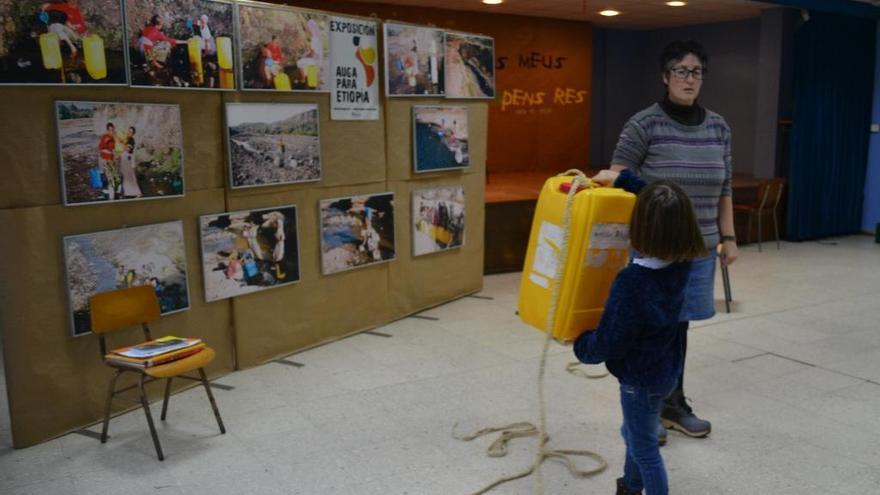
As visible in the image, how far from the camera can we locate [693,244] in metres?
2.38

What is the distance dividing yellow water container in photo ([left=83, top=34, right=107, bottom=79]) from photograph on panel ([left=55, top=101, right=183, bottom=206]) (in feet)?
0.47

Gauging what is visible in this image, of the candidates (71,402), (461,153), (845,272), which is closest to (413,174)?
(461,153)

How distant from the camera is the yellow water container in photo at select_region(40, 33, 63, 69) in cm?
336

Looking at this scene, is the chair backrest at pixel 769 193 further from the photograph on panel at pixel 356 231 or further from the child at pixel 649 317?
the child at pixel 649 317

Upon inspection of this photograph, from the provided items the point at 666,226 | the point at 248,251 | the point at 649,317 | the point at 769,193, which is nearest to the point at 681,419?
the point at 649,317

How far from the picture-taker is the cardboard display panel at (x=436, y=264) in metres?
5.51

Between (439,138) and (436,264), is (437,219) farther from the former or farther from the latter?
(439,138)

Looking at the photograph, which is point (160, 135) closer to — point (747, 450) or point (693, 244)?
point (693, 244)

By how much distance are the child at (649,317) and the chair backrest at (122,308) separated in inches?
86.4

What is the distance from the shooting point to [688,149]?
128 inches

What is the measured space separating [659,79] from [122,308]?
33.9ft

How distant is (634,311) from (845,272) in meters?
5.88

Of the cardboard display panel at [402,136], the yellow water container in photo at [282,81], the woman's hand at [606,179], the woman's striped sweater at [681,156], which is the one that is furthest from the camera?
the cardboard display panel at [402,136]

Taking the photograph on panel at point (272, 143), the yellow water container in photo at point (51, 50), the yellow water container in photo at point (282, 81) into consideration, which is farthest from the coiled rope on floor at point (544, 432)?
the yellow water container in photo at point (51, 50)
